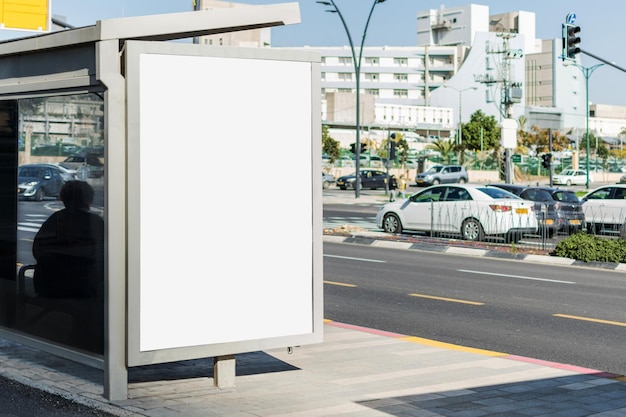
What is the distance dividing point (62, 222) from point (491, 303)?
23.9 ft

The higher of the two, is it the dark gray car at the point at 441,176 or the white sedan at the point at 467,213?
the dark gray car at the point at 441,176

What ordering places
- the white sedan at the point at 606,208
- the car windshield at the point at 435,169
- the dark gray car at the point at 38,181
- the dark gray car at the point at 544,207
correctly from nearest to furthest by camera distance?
the dark gray car at the point at 38,181
the dark gray car at the point at 544,207
the white sedan at the point at 606,208
the car windshield at the point at 435,169

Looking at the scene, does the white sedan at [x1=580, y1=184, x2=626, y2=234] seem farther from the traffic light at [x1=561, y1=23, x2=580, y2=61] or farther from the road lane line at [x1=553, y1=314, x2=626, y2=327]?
the road lane line at [x1=553, y1=314, x2=626, y2=327]

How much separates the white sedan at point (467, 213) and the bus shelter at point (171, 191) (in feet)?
53.8

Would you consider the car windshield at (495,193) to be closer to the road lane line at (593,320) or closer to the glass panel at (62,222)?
the road lane line at (593,320)

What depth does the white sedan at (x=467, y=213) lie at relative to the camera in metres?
23.3

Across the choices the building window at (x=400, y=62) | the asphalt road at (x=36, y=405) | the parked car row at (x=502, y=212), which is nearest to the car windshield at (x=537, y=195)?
the parked car row at (x=502, y=212)

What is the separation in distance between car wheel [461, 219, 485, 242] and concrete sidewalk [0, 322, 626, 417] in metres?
14.5

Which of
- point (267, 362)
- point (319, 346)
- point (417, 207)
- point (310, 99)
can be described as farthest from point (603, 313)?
point (417, 207)

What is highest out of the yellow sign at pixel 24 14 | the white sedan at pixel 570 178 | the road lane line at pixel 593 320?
the yellow sign at pixel 24 14

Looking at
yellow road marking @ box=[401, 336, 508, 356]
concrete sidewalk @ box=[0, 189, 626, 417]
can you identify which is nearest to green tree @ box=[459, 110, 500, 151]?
yellow road marking @ box=[401, 336, 508, 356]

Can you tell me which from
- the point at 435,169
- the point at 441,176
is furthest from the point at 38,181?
the point at 435,169

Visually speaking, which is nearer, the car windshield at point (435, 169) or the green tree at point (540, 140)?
the car windshield at point (435, 169)

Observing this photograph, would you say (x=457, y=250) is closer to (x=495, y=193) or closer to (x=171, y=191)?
(x=495, y=193)
